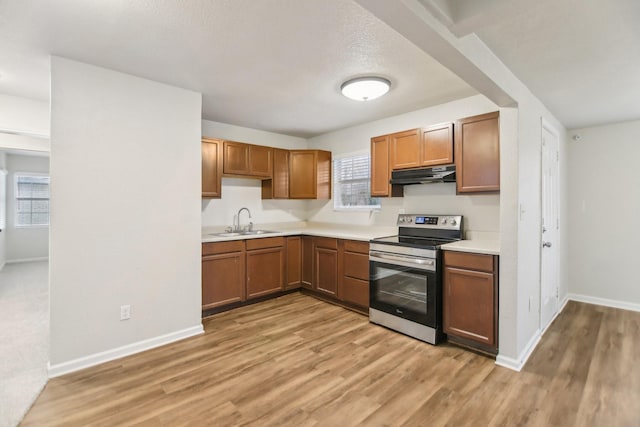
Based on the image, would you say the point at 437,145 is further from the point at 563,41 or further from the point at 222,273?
the point at 222,273

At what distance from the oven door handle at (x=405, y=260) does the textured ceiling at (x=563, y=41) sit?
1.73 m

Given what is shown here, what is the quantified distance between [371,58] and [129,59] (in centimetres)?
189

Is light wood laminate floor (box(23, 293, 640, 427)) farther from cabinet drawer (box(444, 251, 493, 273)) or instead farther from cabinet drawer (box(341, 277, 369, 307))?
cabinet drawer (box(444, 251, 493, 273))

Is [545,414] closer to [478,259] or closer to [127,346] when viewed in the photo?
[478,259]

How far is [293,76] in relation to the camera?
2693 mm

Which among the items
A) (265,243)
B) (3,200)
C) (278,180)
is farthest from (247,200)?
(3,200)

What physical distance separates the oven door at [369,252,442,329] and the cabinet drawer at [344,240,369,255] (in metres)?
0.19

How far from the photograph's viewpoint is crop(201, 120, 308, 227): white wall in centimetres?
420

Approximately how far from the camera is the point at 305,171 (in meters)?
4.69

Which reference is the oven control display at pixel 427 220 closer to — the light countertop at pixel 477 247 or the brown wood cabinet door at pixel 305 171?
the light countertop at pixel 477 247

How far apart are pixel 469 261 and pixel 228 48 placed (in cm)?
261

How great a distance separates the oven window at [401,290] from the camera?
2.94 meters

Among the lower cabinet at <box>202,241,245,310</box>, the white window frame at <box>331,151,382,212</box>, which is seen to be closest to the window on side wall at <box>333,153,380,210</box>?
the white window frame at <box>331,151,382,212</box>

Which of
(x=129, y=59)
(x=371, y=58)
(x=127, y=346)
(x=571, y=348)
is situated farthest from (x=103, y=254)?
(x=571, y=348)
